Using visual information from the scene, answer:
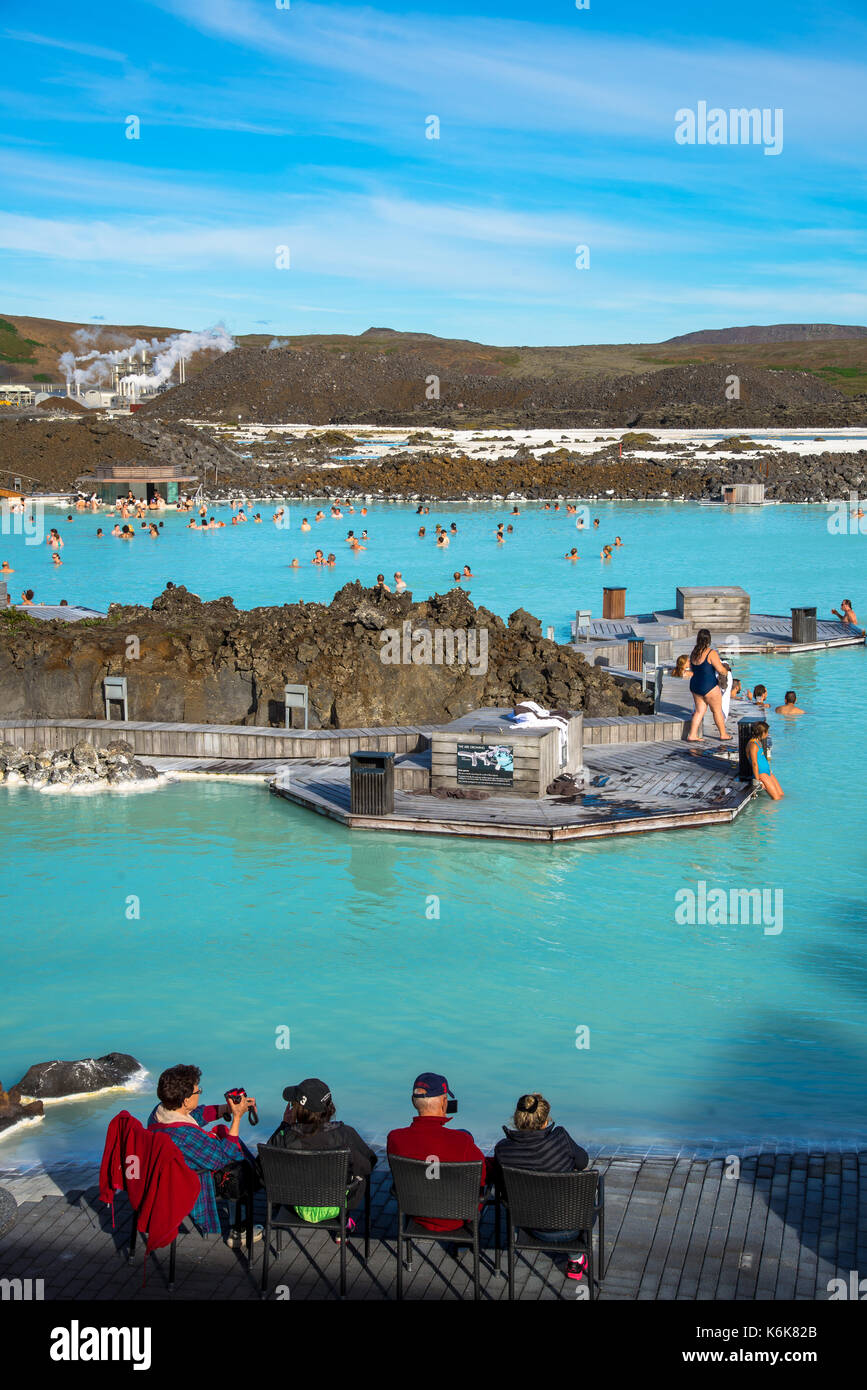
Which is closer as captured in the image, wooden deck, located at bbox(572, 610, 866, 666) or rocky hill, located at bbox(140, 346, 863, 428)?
wooden deck, located at bbox(572, 610, 866, 666)

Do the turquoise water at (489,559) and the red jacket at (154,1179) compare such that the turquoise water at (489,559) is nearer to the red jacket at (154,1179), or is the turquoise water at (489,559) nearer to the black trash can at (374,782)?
the black trash can at (374,782)

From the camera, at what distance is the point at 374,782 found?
49.5 feet

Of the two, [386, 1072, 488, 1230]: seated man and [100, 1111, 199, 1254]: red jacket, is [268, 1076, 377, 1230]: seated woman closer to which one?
[386, 1072, 488, 1230]: seated man

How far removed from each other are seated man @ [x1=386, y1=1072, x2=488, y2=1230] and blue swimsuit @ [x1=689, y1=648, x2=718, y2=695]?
12041mm

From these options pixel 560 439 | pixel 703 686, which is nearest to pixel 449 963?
pixel 703 686

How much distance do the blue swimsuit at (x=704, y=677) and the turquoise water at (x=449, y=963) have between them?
4.77ft

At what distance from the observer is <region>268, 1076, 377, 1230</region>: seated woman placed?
638 cm

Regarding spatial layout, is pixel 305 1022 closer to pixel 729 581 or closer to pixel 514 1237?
pixel 514 1237

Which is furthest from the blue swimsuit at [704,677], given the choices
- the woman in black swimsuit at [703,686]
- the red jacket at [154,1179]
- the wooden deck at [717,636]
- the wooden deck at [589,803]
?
the red jacket at [154,1179]

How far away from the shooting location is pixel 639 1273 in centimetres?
618

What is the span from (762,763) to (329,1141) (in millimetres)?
10743

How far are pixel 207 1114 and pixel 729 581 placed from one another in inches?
1369

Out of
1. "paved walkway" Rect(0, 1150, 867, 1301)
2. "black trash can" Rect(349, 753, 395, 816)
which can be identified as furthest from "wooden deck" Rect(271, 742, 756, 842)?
"paved walkway" Rect(0, 1150, 867, 1301)

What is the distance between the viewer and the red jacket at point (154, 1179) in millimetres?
6254
